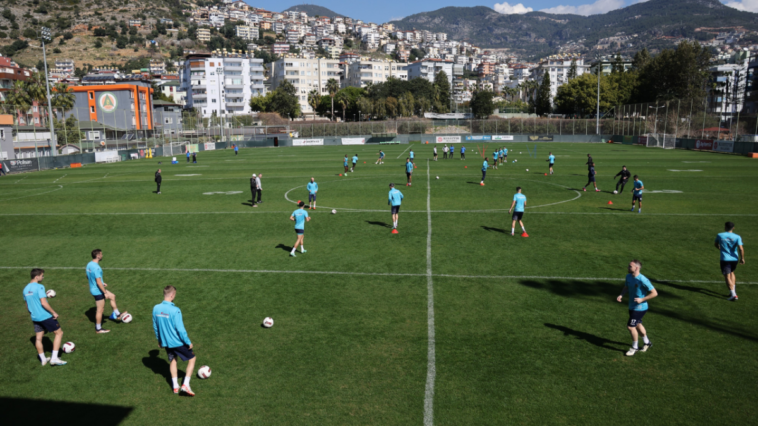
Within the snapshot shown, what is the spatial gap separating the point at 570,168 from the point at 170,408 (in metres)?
41.9

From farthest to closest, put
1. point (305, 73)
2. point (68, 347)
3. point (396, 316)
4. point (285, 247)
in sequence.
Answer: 1. point (305, 73)
2. point (285, 247)
3. point (396, 316)
4. point (68, 347)

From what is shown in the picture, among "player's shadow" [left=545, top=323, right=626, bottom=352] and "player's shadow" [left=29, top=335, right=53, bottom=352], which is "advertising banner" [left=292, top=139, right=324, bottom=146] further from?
"player's shadow" [left=545, top=323, right=626, bottom=352]

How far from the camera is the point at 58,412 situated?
7.92 meters

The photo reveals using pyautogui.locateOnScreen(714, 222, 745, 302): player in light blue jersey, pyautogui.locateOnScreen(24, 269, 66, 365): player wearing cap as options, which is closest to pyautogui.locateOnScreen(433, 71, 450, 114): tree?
pyautogui.locateOnScreen(714, 222, 745, 302): player in light blue jersey

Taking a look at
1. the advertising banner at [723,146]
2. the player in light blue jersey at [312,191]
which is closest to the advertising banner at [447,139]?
the advertising banner at [723,146]

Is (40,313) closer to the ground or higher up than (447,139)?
closer to the ground

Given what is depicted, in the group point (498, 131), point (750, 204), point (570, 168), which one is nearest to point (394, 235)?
point (750, 204)

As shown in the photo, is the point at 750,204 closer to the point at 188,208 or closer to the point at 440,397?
the point at 440,397

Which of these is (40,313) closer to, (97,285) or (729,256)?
(97,285)

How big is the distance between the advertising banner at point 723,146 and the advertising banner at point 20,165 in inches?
3054

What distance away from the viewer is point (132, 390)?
8539 millimetres

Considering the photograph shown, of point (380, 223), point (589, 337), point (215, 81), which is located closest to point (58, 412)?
point (589, 337)

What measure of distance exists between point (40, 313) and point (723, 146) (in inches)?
2684

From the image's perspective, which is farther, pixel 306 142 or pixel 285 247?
pixel 306 142
